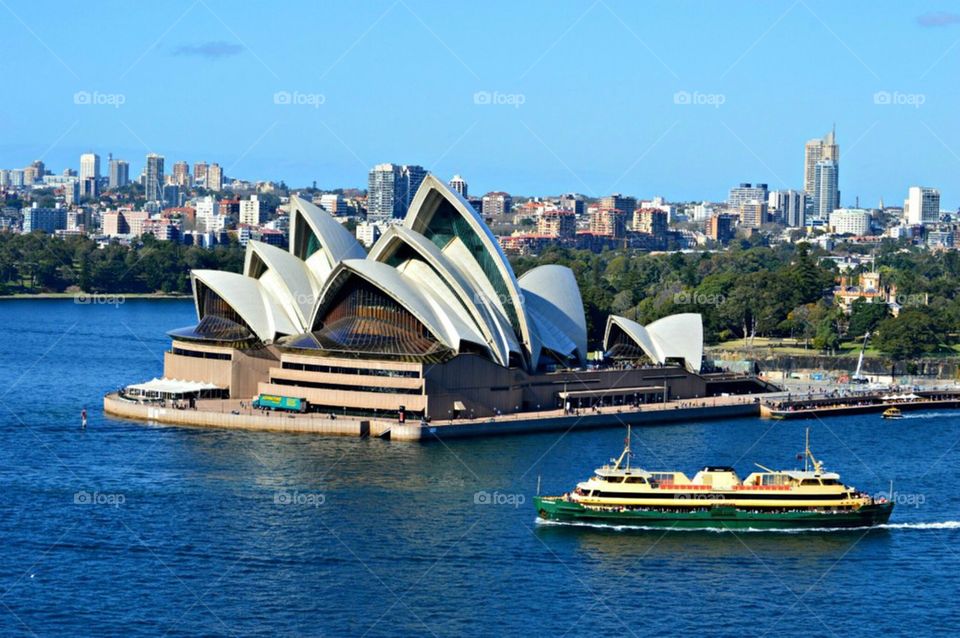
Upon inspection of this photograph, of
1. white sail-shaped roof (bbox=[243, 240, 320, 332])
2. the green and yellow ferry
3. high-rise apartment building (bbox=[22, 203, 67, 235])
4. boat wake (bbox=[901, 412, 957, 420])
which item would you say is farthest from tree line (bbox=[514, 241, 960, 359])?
high-rise apartment building (bbox=[22, 203, 67, 235])

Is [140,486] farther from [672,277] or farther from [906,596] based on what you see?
[672,277]

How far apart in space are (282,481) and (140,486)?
372 cm

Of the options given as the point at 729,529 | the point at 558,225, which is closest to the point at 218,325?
the point at 729,529

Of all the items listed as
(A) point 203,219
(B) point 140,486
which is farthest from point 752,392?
(A) point 203,219

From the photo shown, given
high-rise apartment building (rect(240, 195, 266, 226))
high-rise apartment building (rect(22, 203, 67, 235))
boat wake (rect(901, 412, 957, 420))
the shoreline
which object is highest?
high-rise apartment building (rect(240, 195, 266, 226))

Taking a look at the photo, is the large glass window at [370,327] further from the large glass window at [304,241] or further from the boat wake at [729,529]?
the boat wake at [729,529]

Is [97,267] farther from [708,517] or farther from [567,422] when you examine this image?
[708,517]

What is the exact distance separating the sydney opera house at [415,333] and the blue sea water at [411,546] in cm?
355

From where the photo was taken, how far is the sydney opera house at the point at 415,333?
54.7 metres

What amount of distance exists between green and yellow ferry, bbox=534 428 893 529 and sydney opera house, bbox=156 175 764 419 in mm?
14686

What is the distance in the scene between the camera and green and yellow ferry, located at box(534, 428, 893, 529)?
39.5m

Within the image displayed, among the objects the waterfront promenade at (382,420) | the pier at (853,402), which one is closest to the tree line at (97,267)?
the waterfront promenade at (382,420)

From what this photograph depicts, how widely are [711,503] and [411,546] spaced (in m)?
7.86

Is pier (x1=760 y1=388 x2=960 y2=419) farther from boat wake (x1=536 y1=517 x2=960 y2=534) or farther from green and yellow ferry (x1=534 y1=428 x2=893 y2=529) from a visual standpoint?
green and yellow ferry (x1=534 y1=428 x2=893 y2=529)
